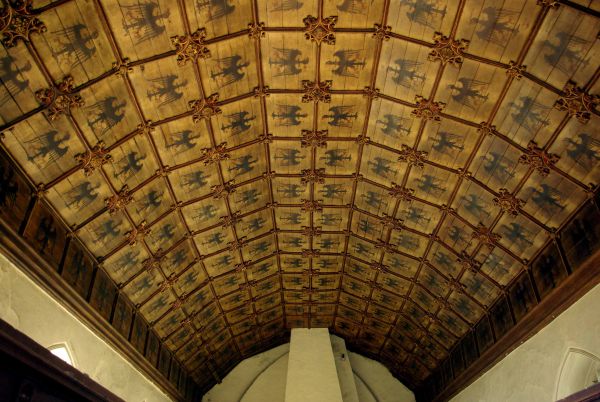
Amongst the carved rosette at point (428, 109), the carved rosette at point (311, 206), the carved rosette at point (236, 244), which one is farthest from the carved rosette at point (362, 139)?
the carved rosette at point (236, 244)

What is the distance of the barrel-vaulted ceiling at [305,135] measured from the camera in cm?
765

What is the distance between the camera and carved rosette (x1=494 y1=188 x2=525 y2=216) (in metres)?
9.92

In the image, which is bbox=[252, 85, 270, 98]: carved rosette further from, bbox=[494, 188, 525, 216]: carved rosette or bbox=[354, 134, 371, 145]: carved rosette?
bbox=[494, 188, 525, 216]: carved rosette

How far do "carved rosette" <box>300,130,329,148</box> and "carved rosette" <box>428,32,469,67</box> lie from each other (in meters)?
3.22

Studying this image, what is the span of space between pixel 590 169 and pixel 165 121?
785 centimetres

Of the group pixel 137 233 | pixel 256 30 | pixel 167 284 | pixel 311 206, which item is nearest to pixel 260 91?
pixel 256 30

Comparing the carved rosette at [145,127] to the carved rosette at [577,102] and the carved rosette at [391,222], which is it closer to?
the carved rosette at [391,222]

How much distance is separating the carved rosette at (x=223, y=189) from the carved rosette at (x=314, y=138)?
2.03m

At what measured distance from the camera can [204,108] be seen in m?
9.79

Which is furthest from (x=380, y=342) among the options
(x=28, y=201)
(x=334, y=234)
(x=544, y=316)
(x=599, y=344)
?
(x=28, y=201)

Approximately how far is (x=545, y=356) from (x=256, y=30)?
894 centimetres

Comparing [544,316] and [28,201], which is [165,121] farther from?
[544,316]

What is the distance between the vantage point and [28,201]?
8.08m

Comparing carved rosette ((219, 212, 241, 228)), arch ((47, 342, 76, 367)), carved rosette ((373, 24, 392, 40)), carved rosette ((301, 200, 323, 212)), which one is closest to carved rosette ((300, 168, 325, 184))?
carved rosette ((301, 200, 323, 212))
